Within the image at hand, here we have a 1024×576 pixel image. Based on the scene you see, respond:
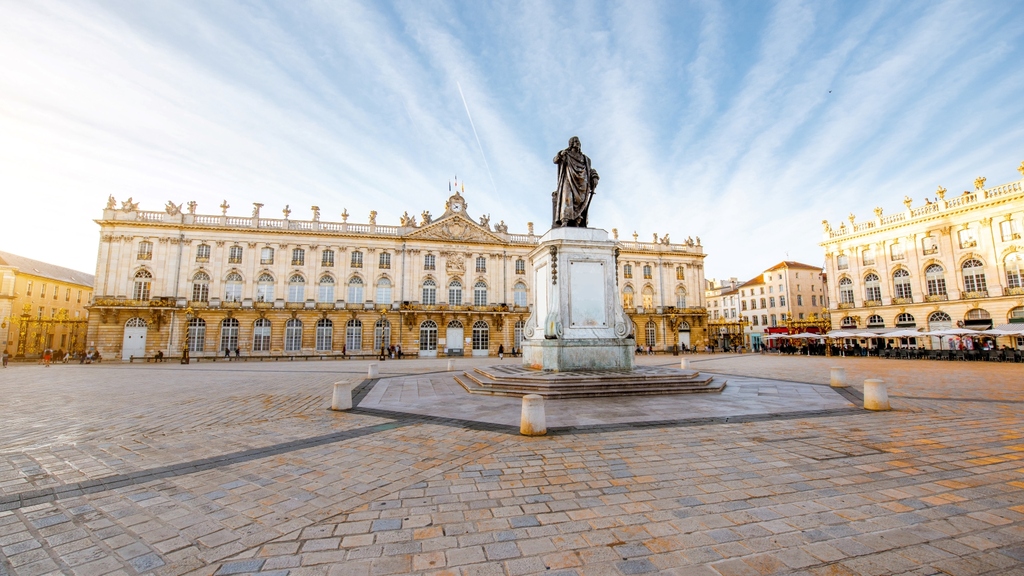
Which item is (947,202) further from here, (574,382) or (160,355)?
(160,355)

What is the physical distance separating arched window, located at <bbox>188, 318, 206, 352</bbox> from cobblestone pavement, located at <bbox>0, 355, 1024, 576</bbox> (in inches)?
1306

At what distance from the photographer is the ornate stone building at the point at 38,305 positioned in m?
35.8

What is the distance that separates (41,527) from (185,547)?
1387 mm

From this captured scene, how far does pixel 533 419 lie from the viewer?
610cm

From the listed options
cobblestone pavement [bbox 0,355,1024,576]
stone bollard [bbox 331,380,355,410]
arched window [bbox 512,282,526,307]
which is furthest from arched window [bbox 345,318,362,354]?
cobblestone pavement [bbox 0,355,1024,576]

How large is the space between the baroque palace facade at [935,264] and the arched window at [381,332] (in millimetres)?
42693

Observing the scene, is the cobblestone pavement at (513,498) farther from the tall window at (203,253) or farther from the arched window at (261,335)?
the tall window at (203,253)

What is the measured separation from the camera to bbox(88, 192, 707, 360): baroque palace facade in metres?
34.6

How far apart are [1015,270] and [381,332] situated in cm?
4906

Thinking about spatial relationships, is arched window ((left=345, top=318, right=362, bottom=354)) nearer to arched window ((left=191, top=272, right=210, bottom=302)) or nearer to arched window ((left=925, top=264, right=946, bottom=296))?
arched window ((left=191, top=272, right=210, bottom=302))

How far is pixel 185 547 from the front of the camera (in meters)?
2.95

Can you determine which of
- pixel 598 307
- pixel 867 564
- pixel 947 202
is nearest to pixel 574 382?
pixel 598 307

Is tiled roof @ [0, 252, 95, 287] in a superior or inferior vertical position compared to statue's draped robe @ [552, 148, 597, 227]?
superior

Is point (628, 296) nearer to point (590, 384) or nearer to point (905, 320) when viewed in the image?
point (905, 320)
